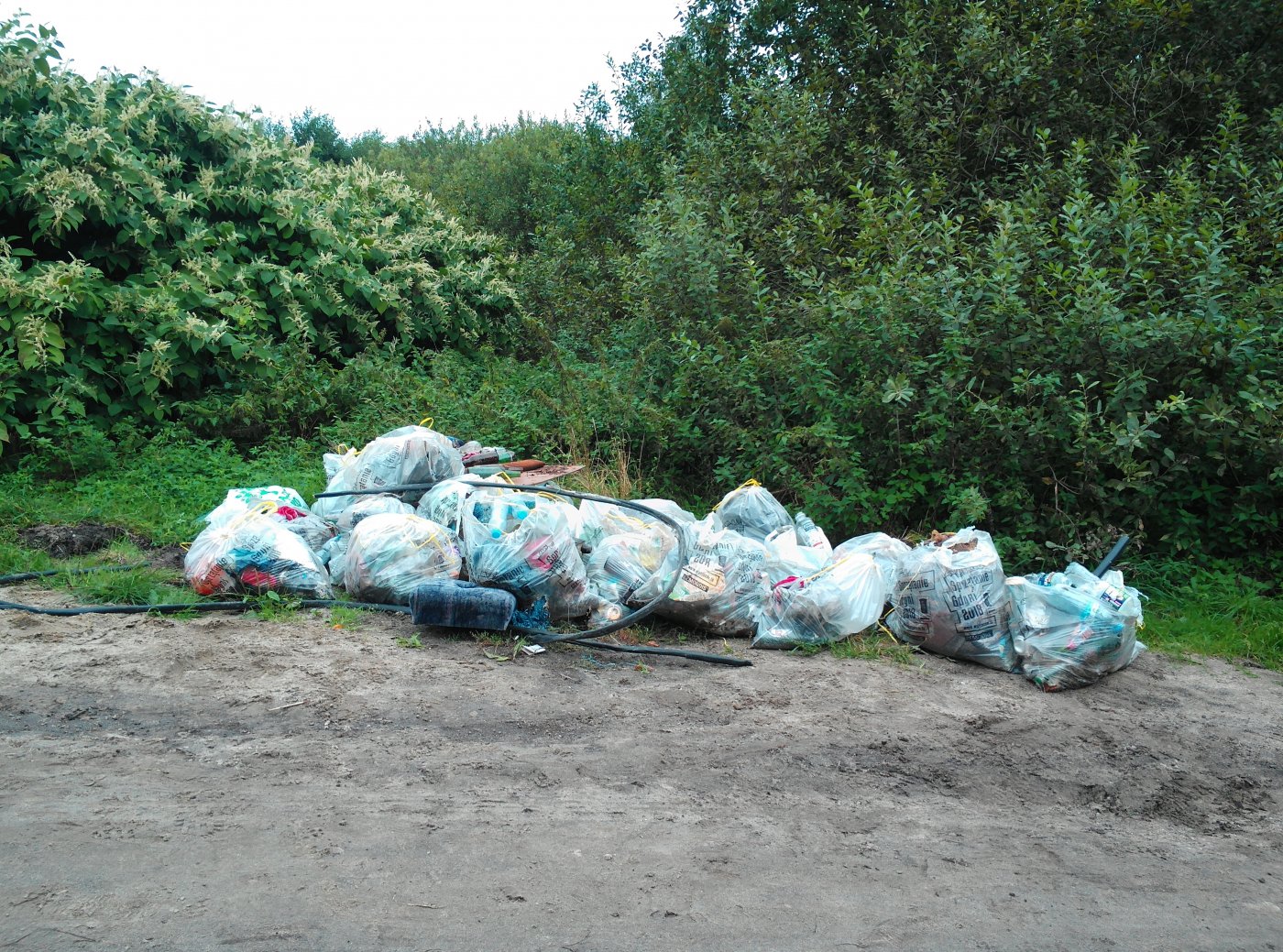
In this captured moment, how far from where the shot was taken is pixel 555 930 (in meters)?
2.67

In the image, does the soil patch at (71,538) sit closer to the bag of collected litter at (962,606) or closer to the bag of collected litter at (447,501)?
the bag of collected litter at (447,501)

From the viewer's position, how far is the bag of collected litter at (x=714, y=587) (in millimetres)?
5219

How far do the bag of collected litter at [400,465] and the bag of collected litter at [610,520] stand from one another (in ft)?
3.43

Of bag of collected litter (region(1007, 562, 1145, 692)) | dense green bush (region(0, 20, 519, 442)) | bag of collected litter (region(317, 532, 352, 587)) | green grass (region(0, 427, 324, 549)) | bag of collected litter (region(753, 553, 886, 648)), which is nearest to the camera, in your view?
bag of collected litter (region(1007, 562, 1145, 692))

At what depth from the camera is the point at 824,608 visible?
16.8 ft

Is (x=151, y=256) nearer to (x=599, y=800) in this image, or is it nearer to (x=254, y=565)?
(x=254, y=565)

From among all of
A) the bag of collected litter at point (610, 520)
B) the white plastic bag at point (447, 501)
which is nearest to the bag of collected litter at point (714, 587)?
the bag of collected litter at point (610, 520)

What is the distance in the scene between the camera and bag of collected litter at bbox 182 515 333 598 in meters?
5.32

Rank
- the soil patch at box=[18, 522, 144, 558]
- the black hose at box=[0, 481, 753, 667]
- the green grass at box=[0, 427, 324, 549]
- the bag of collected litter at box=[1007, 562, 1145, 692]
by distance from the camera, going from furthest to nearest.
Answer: the green grass at box=[0, 427, 324, 549]
the soil patch at box=[18, 522, 144, 558]
the black hose at box=[0, 481, 753, 667]
the bag of collected litter at box=[1007, 562, 1145, 692]

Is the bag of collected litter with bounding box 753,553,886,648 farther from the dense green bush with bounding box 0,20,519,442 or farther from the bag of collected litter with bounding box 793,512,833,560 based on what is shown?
the dense green bush with bounding box 0,20,519,442

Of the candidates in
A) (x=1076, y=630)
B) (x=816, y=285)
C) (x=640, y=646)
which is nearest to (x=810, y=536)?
(x=640, y=646)

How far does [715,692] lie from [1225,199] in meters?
6.57

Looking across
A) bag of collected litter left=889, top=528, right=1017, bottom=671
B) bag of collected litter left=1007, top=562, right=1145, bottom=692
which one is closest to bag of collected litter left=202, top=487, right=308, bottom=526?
bag of collected litter left=889, top=528, right=1017, bottom=671

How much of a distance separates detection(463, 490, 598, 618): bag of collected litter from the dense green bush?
A: 4.10m
